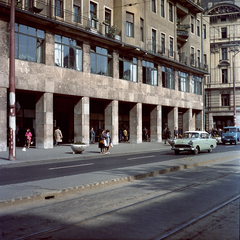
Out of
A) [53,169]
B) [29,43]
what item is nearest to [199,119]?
[29,43]

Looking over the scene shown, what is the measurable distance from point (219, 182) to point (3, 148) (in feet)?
55.3

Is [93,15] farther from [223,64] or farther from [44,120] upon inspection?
[223,64]

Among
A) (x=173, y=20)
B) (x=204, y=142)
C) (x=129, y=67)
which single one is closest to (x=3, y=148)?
(x=204, y=142)

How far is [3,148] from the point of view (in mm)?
23281

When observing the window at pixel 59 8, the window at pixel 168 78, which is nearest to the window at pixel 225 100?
the window at pixel 168 78

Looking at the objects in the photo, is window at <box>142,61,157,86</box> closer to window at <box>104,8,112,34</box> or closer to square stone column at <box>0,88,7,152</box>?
window at <box>104,8,112,34</box>

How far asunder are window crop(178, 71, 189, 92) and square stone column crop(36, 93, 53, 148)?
73.6 feet

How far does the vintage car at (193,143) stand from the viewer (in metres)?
22.5

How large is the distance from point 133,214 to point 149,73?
107 ft

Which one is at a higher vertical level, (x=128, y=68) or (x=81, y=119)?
(x=128, y=68)

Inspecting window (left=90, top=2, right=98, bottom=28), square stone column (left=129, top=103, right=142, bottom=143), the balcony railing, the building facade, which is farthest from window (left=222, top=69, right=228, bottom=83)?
window (left=90, top=2, right=98, bottom=28)

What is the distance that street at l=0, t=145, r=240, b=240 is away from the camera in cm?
534

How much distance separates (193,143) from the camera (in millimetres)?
22578

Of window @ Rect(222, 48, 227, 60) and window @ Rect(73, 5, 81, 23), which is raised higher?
window @ Rect(222, 48, 227, 60)
